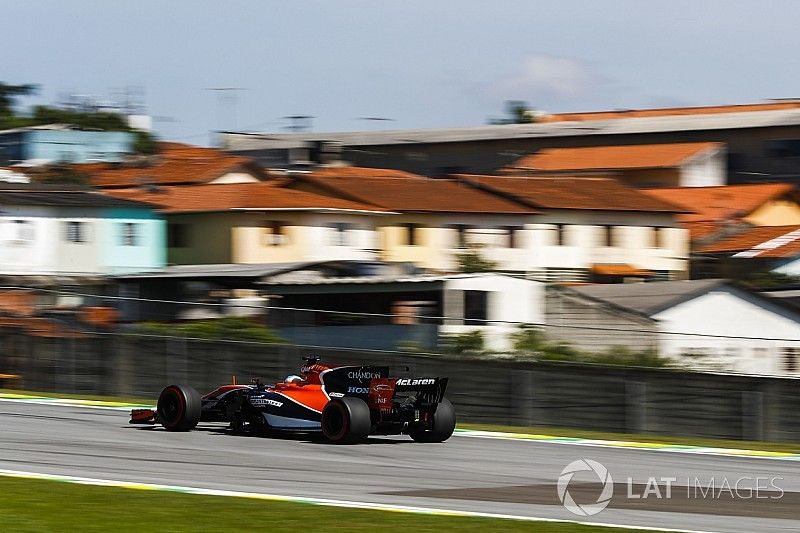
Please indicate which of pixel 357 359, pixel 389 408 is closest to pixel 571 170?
pixel 357 359

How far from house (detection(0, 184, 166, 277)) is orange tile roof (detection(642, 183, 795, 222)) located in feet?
102

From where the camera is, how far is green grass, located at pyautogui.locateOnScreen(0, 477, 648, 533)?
10.5 m

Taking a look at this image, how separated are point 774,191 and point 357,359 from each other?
52589mm

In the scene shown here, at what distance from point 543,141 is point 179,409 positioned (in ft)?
256

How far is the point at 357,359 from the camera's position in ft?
93.4

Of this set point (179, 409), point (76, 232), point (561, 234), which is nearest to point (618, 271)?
point (561, 234)

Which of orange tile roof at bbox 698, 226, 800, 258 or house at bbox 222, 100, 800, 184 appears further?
house at bbox 222, 100, 800, 184

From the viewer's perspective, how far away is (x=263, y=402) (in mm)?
18234

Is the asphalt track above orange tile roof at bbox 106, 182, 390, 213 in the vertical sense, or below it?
below

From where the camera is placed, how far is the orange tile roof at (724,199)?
7500 centimetres

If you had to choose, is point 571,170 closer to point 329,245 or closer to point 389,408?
point 329,245
